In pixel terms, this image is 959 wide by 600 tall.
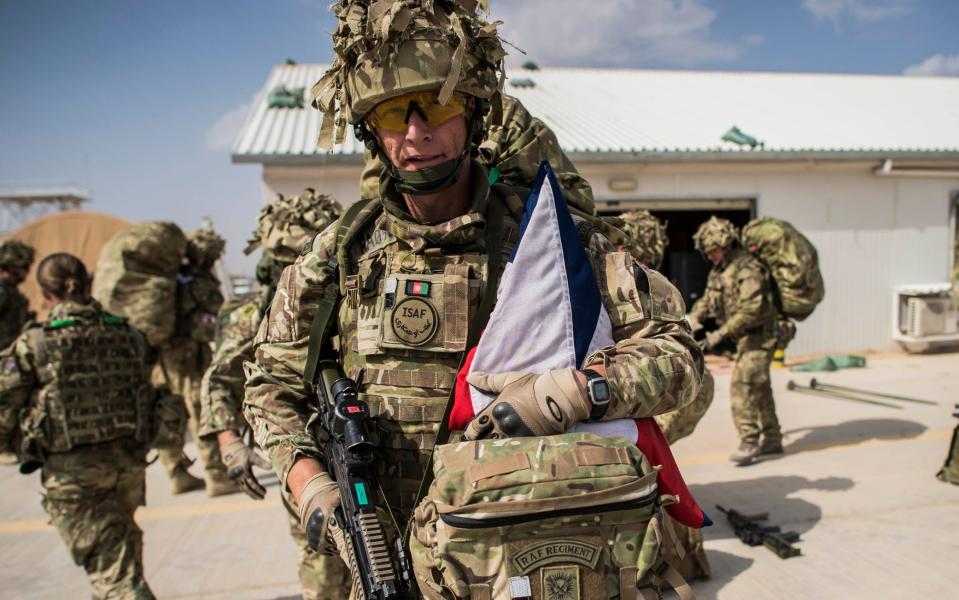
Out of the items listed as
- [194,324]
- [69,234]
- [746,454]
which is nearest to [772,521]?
[746,454]

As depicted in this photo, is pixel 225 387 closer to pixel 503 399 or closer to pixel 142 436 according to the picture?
pixel 142 436

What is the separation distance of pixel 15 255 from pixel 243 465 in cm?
617

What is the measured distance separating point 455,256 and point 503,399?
515 millimetres

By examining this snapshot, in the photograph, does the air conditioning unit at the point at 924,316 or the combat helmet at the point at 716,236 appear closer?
the combat helmet at the point at 716,236

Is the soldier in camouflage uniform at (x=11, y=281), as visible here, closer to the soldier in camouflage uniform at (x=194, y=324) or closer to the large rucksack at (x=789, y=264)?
the soldier in camouflage uniform at (x=194, y=324)

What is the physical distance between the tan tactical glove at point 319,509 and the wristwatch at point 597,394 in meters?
0.69

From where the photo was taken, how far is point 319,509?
165cm

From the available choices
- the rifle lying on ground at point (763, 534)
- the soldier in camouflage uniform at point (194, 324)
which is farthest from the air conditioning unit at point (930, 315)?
the soldier in camouflage uniform at point (194, 324)

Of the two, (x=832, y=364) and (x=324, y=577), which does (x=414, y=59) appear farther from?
(x=832, y=364)

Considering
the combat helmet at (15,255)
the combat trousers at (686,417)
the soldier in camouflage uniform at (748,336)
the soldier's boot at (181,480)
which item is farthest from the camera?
the combat helmet at (15,255)

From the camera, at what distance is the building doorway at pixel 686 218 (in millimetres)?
11320

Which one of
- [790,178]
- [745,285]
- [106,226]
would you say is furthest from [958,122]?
[106,226]

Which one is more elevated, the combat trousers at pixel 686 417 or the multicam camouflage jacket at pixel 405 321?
the multicam camouflage jacket at pixel 405 321

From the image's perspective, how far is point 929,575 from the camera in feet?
12.3
